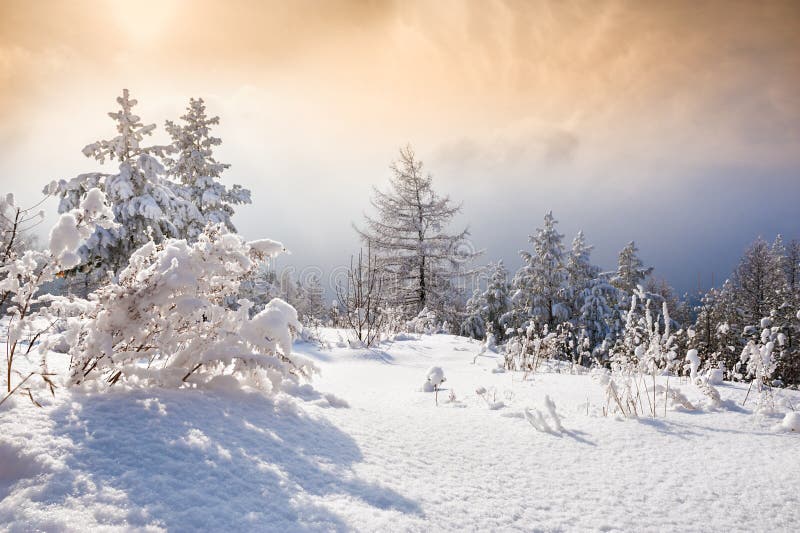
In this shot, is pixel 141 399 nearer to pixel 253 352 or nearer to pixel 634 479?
pixel 253 352

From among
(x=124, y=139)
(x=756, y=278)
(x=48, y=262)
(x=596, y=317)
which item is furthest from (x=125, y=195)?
(x=756, y=278)

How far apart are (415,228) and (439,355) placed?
1340 centimetres

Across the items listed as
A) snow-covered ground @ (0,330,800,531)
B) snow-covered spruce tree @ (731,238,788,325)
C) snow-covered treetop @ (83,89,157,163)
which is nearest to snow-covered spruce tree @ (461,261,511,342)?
snow-covered spruce tree @ (731,238,788,325)

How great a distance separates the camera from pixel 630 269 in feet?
94.1

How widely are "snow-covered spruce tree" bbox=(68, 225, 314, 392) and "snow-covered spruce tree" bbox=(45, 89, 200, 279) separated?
10.0m

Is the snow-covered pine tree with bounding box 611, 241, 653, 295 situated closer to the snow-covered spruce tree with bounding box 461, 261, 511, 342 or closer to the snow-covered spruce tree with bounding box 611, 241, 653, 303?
the snow-covered spruce tree with bounding box 611, 241, 653, 303

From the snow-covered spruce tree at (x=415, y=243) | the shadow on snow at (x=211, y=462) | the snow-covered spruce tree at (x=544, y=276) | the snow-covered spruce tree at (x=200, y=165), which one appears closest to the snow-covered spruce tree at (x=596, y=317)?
the snow-covered spruce tree at (x=544, y=276)

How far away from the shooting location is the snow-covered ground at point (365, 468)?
111 centimetres

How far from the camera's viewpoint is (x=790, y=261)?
30953 mm

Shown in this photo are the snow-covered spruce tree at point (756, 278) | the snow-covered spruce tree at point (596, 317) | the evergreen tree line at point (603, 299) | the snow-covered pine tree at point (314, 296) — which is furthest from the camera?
the snow-covered pine tree at point (314, 296)

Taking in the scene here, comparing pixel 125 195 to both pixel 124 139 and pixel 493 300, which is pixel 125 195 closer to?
pixel 124 139

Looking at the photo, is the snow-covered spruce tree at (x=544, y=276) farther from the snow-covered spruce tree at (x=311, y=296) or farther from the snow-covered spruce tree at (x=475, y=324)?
the snow-covered spruce tree at (x=311, y=296)

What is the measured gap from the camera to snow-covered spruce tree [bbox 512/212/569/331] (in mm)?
22203

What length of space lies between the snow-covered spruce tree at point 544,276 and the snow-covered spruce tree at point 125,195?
17.0 metres
